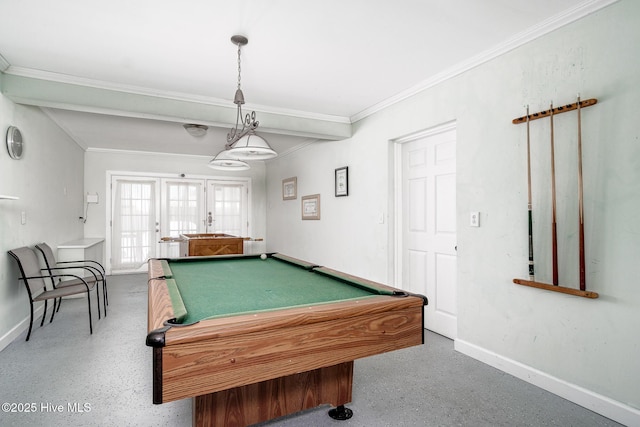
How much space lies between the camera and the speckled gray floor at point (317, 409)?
187cm

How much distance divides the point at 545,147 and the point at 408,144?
1.50m

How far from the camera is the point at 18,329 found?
3117 millimetres

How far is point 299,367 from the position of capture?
1.34 metres

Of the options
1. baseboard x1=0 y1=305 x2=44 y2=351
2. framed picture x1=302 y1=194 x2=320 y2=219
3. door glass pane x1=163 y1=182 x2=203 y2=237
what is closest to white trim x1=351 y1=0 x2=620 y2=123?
framed picture x1=302 y1=194 x2=320 y2=219

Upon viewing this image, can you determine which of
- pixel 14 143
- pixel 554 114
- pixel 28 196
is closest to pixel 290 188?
pixel 28 196

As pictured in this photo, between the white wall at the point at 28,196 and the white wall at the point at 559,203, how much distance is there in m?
3.63

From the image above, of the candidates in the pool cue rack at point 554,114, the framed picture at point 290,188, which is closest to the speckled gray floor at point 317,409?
the pool cue rack at point 554,114

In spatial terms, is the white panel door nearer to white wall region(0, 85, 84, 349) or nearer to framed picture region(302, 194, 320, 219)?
framed picture region(302, 194, 320, 219)

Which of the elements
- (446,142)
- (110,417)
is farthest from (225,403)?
(446,142)

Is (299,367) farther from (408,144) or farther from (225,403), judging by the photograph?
(408,144)

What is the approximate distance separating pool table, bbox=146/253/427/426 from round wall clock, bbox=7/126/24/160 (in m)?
1.94

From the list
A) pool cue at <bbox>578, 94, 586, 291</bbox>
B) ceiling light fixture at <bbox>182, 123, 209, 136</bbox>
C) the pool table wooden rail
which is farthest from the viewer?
ceiling light fixture at <bbox>182, 123, 209, 136</bbox>

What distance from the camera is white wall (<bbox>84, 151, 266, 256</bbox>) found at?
620 centimetres

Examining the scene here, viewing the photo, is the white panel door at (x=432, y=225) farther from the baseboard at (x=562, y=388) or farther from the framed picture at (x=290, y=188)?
the framed picture at (x=290, y=188)
